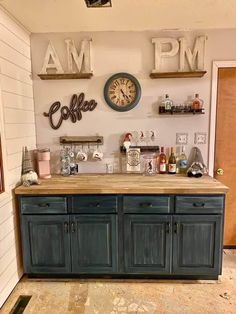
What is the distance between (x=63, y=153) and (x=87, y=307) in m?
1.48

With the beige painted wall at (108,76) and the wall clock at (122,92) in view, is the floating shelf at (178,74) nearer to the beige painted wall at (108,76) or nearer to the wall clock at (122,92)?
the beige painted wall at (108,76)

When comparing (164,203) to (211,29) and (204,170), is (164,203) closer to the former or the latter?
(204,170)

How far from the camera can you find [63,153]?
9.21ft

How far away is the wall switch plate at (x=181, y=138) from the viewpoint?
276 centimetres

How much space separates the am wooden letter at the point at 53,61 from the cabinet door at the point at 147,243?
1.64m

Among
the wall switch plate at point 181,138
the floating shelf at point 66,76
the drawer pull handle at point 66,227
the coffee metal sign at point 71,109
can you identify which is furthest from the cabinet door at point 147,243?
the floating shelf at point 66,76

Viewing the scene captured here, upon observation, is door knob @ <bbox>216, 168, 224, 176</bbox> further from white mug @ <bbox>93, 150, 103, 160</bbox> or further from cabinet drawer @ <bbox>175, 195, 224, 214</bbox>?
white mug @ <bbox>93, 150, 103, 160</bbox>

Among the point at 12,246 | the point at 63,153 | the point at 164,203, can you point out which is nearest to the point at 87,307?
the point at 12,246

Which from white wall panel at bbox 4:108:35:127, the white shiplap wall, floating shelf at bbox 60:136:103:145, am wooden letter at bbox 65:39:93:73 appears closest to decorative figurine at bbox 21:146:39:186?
the white shiplap wall

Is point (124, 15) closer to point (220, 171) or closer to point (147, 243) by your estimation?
point (220, 171)

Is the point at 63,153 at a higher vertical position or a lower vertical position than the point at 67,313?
higher

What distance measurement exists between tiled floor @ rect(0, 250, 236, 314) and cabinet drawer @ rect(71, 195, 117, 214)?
68cm

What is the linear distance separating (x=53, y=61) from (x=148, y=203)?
5.66ft

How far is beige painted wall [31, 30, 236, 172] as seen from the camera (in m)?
2.65
